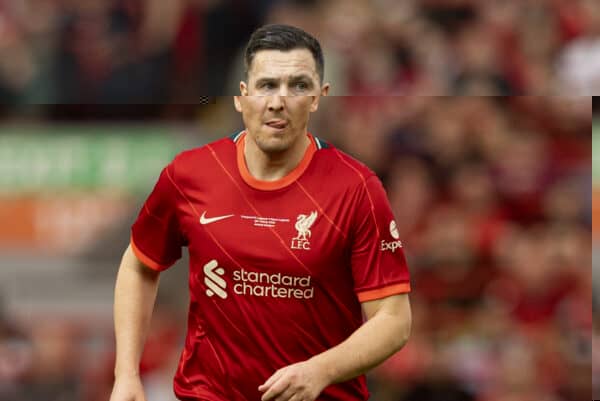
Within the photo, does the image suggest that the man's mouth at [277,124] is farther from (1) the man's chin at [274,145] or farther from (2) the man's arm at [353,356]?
(2) the man's arm at [353,356]

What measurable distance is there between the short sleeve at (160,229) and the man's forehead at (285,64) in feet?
1.92

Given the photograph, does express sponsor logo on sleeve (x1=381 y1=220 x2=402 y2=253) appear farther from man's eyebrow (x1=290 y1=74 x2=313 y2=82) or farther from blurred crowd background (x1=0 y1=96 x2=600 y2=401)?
blurred crowd background (x1=0 y1=96 x2=600 y2=401)

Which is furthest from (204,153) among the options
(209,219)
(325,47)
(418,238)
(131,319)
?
(325,47)

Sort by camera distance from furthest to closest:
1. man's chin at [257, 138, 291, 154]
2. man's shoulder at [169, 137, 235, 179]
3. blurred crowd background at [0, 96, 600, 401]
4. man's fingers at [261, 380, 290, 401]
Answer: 1. blurred crowd background at [0, 96, 600, 401]
2. man's shoulder at [169, 137, 235, 179]
3. man's chin at [257, 138, 291, 154]
4. man's fingers at [261, 380, 290, 401]

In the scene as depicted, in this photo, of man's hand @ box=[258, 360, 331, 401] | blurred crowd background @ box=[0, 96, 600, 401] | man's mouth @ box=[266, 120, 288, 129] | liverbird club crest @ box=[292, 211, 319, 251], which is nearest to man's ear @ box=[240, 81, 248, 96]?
man's mouth @ box=[266, 120, 288, 129]

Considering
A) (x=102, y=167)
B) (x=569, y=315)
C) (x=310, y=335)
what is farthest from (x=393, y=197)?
(x=310, y=335)

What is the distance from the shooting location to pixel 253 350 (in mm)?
4918

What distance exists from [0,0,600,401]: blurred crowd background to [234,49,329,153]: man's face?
382 centimetres

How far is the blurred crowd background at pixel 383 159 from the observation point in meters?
8.98

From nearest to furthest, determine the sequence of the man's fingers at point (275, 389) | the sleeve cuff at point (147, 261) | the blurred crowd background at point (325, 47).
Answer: the man's fingers at point (275, 389)
the sleeve cuff at point (147, 261)
the blurred crowd background at point (325, 47)

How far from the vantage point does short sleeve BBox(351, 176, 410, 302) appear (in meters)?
4.77

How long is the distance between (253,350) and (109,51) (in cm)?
814

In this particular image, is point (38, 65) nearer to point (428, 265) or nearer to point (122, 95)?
point (122, 95)

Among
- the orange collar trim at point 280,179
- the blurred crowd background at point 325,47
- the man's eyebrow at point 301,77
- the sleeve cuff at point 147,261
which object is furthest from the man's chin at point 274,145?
the blurred crowd background at point 325,47
